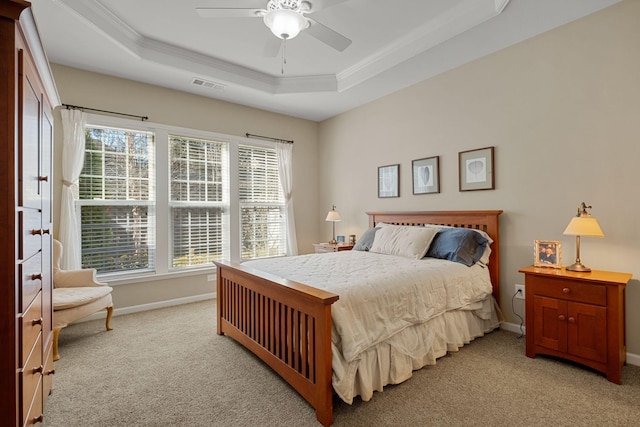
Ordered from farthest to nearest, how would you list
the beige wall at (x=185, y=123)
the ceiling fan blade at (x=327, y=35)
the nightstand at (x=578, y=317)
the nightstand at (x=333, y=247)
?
the nightstand at (x=333, y=247) < the beige wall at (x=185, y=123) < the ceiling fan blade at (x=327, y=35) < the nightstand at (x=578, y=317)

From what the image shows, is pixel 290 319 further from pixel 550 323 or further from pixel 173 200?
pixel 173 200

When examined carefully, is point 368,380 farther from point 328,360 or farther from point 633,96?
point 633,96

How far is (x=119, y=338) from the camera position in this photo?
300 cm

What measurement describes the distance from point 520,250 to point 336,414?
2.35 meters

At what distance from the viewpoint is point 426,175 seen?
384 centimetres

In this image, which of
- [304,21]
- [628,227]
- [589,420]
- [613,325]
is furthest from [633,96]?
[304,21]

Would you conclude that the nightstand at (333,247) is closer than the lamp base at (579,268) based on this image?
No

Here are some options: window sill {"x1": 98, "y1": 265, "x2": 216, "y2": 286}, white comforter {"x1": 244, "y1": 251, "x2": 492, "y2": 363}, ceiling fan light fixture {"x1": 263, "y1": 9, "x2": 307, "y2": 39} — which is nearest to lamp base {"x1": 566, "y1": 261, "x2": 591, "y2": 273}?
white comforter {"x1": 244, "y1": 251, "x2": 492, "y2": 363}

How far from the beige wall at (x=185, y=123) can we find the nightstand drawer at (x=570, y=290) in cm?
359

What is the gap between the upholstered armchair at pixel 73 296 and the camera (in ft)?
8.67

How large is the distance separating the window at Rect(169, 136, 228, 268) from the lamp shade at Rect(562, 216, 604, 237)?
3.98 meters

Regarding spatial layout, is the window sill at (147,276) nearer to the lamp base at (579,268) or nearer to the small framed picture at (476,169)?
the small framed picture at (476,169)

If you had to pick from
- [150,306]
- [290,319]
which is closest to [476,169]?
[290,319]

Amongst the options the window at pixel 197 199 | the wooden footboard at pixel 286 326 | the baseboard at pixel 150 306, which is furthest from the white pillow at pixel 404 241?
the baseboard at pixel 150 306
